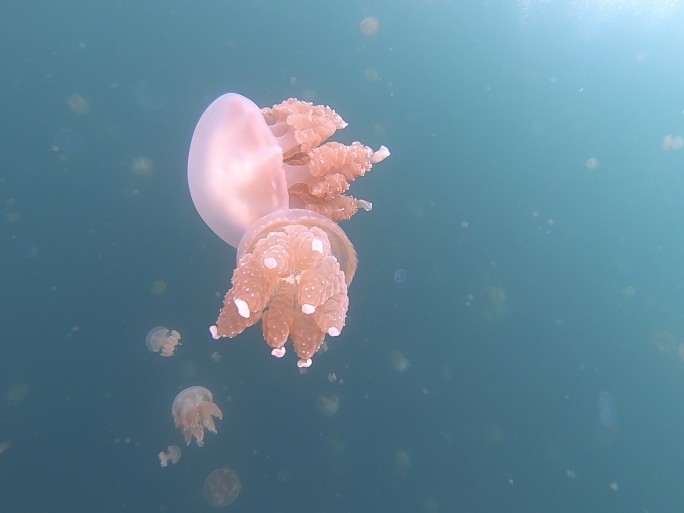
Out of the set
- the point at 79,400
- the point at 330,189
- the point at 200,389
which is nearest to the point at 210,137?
the point at 330,189

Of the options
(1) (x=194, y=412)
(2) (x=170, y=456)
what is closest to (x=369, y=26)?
(1) (x=194, y=412)

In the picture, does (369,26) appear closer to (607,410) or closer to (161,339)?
(161,339)

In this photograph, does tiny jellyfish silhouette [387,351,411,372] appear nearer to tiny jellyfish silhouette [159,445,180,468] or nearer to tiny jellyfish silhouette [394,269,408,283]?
tiny jellyfish silhouette [394,269,408,283]

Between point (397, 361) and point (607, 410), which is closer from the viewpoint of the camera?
point (397, 361)

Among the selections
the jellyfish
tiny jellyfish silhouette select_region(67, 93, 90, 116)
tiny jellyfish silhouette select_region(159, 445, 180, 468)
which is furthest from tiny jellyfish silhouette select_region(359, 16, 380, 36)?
tiny jellyfish silhouette select_region(159, 445, 180, 468)

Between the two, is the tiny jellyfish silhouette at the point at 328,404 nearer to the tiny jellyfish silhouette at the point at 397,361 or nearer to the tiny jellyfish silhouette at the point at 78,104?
the tiny jellyfish silhouette at the point at 397,361

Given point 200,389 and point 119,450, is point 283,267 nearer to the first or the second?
point 200,389
